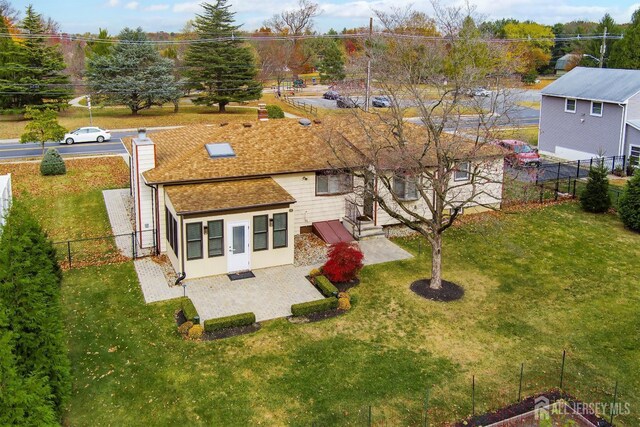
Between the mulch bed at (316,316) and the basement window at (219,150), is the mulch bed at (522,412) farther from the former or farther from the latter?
the basement window at (219,150)

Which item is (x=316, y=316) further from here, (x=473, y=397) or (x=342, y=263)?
(x=473, y=397)

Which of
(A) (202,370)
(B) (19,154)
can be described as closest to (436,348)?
(A) (202,370)

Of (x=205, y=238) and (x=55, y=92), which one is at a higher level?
(x=55, y=92)

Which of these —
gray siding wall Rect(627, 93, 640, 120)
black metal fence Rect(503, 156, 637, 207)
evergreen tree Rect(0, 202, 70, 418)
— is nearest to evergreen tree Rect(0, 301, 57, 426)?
evergreen tree Rect(0, 202, 70, 418)

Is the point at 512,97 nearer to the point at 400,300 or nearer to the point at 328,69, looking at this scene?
the point at 400,300

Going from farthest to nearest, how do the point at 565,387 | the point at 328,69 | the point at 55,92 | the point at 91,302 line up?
the point at 328,69
the point at 55,92
the point at 91,302
the point at 565,387

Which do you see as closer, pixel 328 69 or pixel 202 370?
pixel 202 370

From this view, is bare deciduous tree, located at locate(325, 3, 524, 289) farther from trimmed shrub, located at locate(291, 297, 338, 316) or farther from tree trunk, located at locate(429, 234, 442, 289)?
trimmed shrub, located at locate(291, 297, 338, 316)
